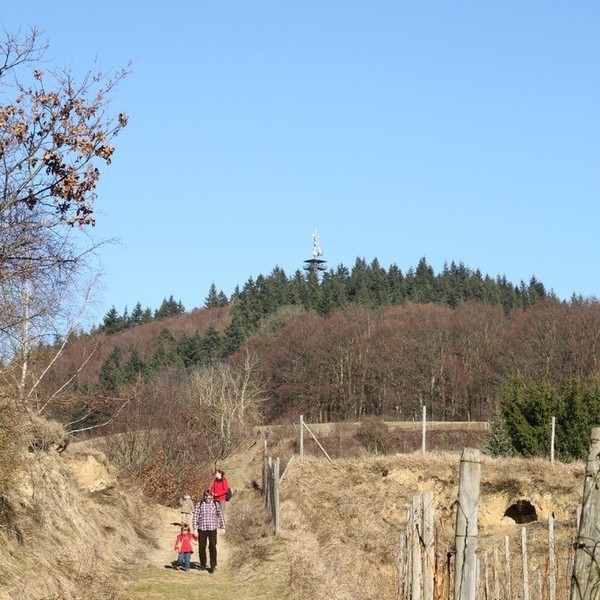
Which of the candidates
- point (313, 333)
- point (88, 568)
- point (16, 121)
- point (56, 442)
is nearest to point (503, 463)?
point (56, 442)

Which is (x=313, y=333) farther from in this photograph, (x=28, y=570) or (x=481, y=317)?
(x=28, y=570)

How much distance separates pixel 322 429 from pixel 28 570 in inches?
1799

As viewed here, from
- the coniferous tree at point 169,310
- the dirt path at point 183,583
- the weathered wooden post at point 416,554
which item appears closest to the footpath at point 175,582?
the dirt path at point 183,583

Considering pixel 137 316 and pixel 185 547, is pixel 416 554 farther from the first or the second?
pixel 137 316

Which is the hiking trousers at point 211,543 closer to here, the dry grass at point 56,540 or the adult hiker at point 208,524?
the adult hiker at point 208,524

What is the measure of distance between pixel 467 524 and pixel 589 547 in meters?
1.46

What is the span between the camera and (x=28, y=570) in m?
10.4

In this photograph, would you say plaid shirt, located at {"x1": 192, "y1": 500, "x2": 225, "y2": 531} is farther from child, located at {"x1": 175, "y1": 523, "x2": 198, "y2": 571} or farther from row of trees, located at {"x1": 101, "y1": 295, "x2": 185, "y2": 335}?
row of trees, located at {"x1": 101, "y1": 295, "x2": 185, "y2": 335}

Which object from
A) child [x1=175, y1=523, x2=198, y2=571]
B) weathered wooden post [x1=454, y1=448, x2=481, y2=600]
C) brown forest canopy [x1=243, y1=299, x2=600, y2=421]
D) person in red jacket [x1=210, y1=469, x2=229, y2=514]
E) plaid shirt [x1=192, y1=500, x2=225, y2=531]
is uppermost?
brown forest canopy [x1=243, y1=299, x2=600, y2=421]

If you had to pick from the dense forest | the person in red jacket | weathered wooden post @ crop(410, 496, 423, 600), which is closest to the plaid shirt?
the person in red jacket

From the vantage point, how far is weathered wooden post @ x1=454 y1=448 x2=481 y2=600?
5207 millimetres

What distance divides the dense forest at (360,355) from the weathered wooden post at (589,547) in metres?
34.5

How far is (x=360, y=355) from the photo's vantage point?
81812mm

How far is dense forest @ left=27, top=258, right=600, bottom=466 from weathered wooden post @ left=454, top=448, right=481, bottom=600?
33078 millimetres
